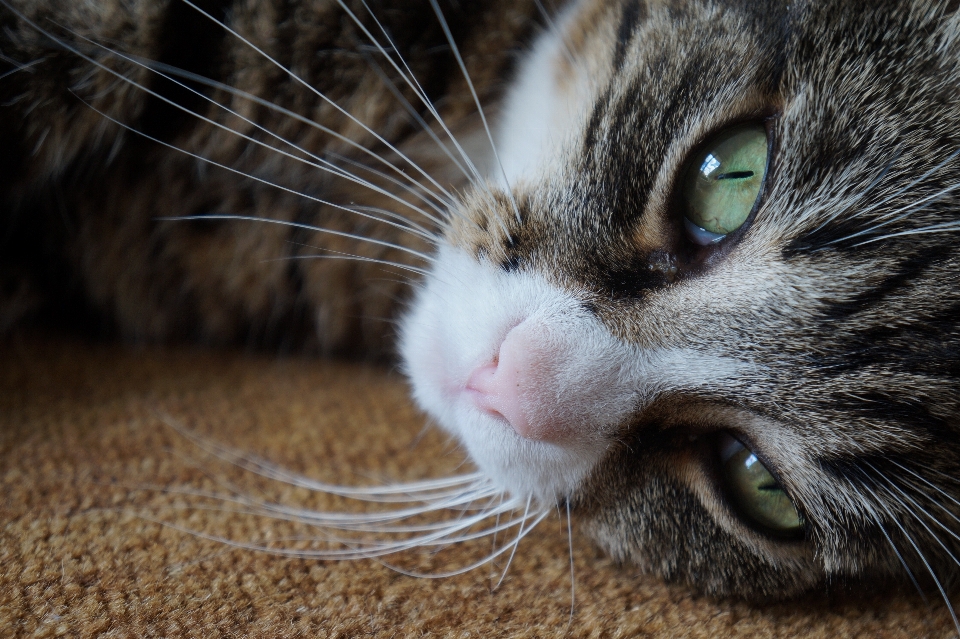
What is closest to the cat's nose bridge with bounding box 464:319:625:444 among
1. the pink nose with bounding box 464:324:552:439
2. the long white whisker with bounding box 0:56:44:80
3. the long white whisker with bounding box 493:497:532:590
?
the pink nose with bounding box 464:324:552:439

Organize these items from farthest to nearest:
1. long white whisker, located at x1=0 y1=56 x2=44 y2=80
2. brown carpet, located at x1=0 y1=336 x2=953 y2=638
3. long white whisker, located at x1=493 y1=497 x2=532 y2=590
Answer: long white whisker, located at x1=0 y1=56 x2=44 y2=80, long white whisker, located at x1=493 y1=497 x2=532 y2=590, brown carpet, located at x1=0 y1=336 x2=953 y2=638

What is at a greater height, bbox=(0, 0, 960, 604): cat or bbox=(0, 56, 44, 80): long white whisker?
bbox=(0, 56, 44, 80): long white whisker

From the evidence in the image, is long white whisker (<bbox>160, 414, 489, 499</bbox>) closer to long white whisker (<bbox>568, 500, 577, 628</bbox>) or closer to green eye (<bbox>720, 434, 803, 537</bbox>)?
long white whisker (<bbox>568, 500, 577, 628</bbox>)

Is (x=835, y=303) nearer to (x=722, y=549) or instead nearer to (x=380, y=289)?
(x=722, y=549)

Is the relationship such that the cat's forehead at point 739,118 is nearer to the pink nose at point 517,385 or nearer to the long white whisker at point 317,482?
the pink nose at point 517,385

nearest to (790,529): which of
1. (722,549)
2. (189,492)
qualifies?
(722,549)

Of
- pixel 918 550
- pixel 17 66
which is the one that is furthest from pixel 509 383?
pixel 17 66

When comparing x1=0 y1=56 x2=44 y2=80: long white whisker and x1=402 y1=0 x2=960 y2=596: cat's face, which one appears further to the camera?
x1=0 y1=56 x2=44 y2=80: long white whisker

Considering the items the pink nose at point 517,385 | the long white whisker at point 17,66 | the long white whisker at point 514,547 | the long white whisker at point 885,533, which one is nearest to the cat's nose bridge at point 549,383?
the pink nose at point 517,385
